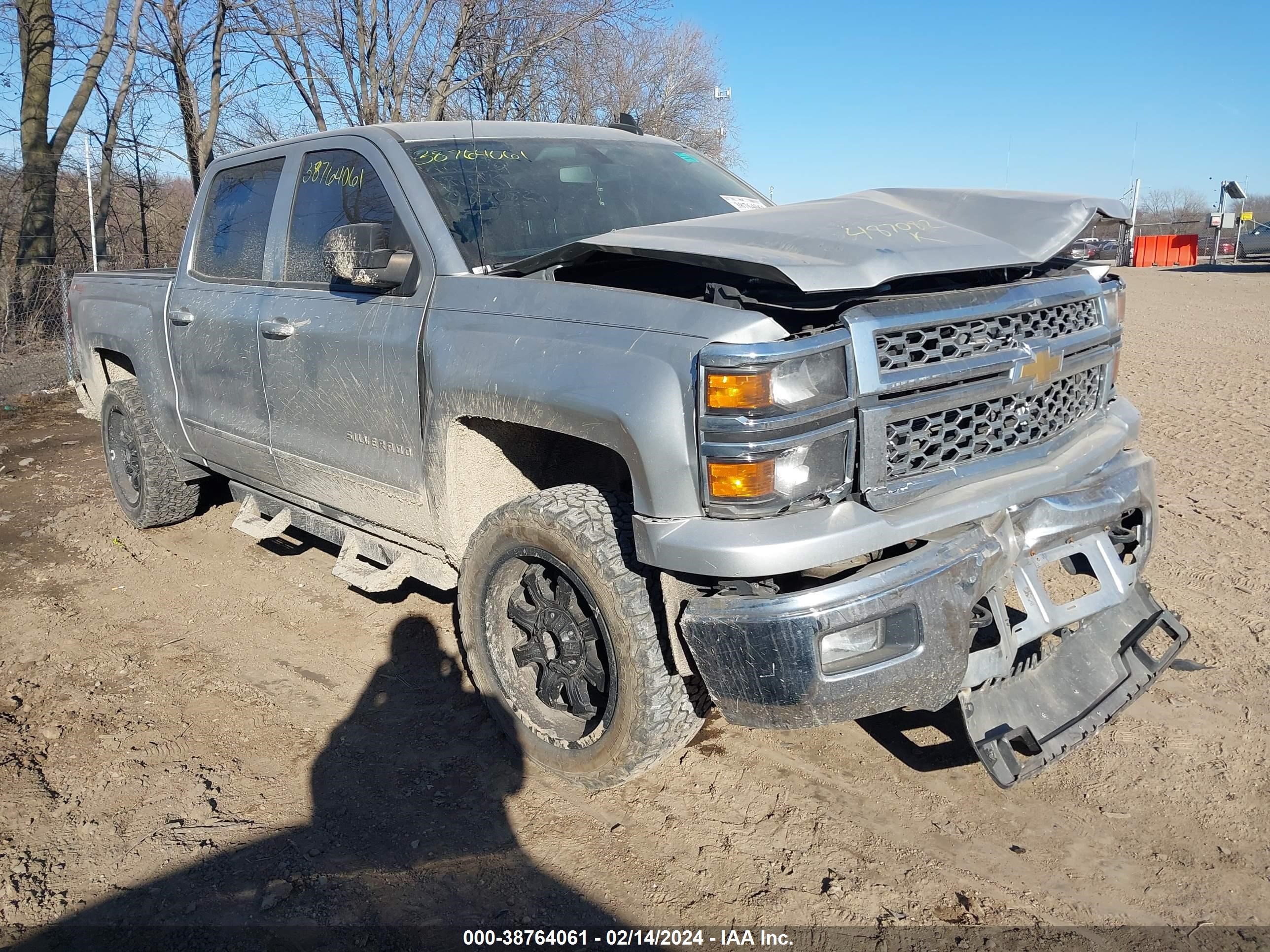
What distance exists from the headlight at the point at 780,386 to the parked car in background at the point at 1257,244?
1373 inches

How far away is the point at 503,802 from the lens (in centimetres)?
309

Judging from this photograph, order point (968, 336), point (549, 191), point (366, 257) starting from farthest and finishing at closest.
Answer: point (549, 191) < point (366, 257) < point (968, 336)

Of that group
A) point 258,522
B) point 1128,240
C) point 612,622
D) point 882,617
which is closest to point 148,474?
point 258,522

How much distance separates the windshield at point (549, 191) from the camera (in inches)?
140

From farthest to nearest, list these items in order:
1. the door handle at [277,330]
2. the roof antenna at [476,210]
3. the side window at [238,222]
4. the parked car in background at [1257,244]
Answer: the parked car in background at [1257,244] < the side window at [238,222] < the door handle at [277,330] < the roof antenna at [476,210]

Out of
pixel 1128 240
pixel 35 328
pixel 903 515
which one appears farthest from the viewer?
pixel 1128 240

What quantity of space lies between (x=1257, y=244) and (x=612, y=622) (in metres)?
35.4

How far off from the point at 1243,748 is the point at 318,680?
3.34 metres

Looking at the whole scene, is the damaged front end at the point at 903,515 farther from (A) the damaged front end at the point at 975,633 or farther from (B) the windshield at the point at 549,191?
(B) the windshield at the point at 549,191

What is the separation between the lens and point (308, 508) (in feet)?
14.2

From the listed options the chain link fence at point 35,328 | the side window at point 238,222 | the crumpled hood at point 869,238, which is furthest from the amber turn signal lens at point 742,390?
the chain link fence at point 35,328

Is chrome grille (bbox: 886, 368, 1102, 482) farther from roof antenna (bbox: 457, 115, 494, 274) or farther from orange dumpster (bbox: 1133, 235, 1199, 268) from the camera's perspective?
orange dumpster (bbox: 1133, 235, 1199, 268)

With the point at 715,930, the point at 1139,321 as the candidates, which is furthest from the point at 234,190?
the point at 1139,321

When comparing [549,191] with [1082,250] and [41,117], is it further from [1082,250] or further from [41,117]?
[41,117]
